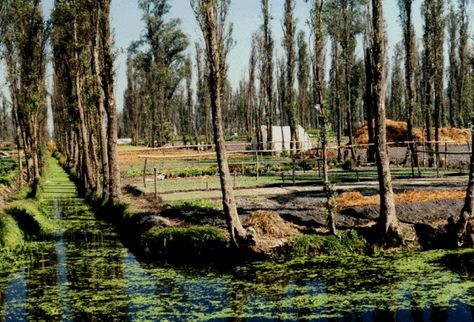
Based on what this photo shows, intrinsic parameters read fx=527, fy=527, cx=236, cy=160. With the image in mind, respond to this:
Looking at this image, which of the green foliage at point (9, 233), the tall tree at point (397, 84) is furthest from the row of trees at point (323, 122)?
the tall tree at point (397, 84)

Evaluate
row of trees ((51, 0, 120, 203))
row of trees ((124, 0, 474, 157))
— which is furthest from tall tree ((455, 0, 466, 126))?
row of trees ((51, 0, 120, 203))

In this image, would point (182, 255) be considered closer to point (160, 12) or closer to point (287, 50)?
point (287, 50)

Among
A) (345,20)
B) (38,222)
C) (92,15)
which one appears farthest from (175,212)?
(345,20)

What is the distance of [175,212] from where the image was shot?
1827 centimetres

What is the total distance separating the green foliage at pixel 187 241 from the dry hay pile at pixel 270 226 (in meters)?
0.90

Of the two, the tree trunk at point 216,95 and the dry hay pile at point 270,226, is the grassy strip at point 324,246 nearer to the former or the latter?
the dry hay pile at point 270,226

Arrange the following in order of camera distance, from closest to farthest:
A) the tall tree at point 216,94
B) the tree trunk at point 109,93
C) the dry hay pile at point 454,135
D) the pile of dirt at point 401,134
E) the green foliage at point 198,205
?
the tall tree at point 216,94 < the green foliage at point 198,205 < the tree trunk at point 109,93 < the dry hay pile at point 454,135 < the pile of dirt at point 401,134

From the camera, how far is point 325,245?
1365cm

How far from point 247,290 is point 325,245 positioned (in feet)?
11.6

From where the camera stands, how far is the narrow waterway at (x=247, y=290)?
9375 millimetres

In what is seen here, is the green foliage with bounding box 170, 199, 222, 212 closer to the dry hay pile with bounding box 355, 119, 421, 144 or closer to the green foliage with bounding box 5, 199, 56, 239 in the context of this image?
the green foliage with bounding box 5, 199, 56, 239

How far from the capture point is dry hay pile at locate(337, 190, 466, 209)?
1759 cm

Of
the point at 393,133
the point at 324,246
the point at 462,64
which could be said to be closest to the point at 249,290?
the point at 324,246

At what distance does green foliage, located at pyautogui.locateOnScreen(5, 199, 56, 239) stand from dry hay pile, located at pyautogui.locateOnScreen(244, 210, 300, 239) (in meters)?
8.09
